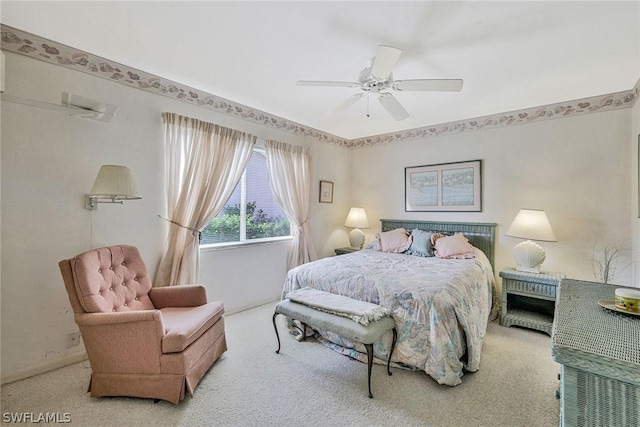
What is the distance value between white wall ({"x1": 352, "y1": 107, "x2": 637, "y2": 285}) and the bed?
3.09 feet

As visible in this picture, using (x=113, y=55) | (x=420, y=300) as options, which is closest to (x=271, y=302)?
(x=420, y=300)

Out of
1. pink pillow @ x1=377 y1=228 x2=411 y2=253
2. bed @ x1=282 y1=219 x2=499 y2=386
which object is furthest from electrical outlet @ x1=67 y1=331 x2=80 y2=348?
pink pillow @ x1=377 y1=228 x2=411 y2=253

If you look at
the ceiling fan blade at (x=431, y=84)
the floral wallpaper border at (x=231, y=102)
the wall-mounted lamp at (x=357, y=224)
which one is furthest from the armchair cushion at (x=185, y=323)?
the wall-mounted lamp at (x=357, y=224)

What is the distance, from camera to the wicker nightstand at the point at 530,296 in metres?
3.02

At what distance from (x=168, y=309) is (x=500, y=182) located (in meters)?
4.25

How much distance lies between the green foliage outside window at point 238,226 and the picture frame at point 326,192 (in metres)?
0.84

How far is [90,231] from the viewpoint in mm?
2490

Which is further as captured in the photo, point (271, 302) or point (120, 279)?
point (271, 302)

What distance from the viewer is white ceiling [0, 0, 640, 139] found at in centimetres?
187

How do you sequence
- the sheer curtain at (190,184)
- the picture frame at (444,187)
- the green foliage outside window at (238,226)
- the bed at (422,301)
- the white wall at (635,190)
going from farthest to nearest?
the picture frame at (444,187)
the green foliage outside window at (238,226)
the sheer curtain at (190,184)
the white wall at (635,190)
the bed at (422,301)

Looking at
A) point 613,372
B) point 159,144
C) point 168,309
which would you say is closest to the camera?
point 613,372

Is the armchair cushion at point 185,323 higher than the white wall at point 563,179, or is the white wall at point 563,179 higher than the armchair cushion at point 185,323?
the white wall at point 563,179

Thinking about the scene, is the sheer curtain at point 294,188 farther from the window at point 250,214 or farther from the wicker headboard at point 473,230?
the wicker headboard at point 473,230

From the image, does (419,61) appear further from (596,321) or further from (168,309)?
(168,309)
